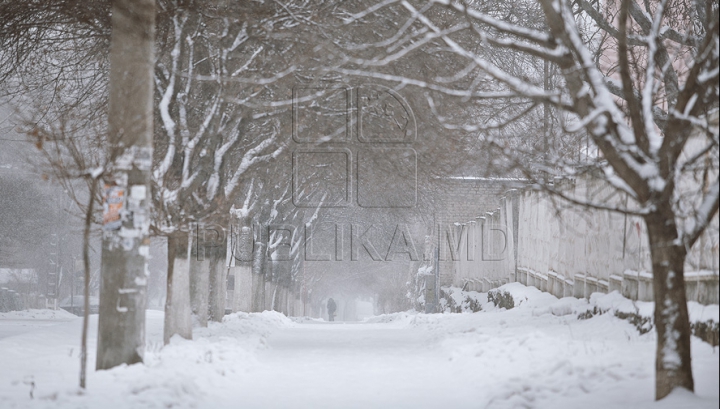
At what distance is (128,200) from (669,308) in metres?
6.23

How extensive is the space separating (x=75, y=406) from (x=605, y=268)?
31.7 ft

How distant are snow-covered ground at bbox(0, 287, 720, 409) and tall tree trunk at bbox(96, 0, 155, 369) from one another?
51 centimetres

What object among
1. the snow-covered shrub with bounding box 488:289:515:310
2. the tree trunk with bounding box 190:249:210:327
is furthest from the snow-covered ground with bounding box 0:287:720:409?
the snow-covered shrub with bounding box 488:289:515:310

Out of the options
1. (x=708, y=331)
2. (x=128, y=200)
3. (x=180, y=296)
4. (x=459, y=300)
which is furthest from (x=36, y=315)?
(x=708, y=331)

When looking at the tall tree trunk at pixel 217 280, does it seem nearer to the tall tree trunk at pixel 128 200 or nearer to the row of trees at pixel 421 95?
the row of trees at pixel 421 95

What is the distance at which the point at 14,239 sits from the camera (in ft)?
158

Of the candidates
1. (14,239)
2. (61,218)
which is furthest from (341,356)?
(61,218)

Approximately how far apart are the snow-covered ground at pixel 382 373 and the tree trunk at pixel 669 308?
0.20 metres

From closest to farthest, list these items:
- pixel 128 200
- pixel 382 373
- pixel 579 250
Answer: pixel 128 200 < pixel 382 373 < pixel 579 250

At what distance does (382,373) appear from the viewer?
11.1 metres

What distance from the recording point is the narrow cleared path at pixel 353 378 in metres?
8.88

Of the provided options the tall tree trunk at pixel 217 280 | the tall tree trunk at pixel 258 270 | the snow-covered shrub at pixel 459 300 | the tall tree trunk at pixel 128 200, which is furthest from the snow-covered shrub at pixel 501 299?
the tall tree trunk at pixel 128 200

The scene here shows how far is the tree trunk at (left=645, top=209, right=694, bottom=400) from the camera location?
23.8 feet

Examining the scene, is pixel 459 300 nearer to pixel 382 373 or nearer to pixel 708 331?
pixel 382 373
